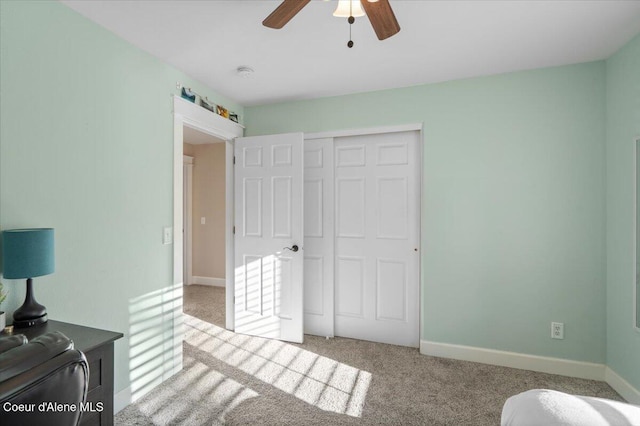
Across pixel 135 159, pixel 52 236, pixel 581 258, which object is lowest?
pixel 581 258

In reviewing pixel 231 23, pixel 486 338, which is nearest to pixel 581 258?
pixel 486 338

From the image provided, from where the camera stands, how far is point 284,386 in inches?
90.2

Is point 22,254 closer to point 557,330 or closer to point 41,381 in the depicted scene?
point 41,381

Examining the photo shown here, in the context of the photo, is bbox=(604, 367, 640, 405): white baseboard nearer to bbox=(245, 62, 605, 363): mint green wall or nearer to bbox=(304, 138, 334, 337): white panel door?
bbox=(245, 62, 605, 363): mint green wall

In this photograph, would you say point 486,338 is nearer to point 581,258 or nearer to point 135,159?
point 581,258

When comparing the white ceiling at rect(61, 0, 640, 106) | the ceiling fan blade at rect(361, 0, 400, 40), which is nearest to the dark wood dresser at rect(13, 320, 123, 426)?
the white ceiling at rect(61, 0, 640, 106)

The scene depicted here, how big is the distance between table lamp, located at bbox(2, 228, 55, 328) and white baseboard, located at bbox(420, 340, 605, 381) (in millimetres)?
2770

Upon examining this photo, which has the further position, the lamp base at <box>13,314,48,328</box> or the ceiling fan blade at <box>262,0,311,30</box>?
the lamp base at <box>13,314,48,328</box>

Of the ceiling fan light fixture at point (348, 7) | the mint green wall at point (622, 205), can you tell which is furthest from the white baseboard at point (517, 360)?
the ceiling fan light fixture at point (348, 7)

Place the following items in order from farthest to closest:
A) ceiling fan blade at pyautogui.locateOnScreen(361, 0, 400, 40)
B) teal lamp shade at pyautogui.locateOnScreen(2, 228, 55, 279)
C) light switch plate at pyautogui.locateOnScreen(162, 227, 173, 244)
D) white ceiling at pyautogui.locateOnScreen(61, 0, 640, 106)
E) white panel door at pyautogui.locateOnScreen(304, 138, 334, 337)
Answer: white panel door at pyautogui.locateOnScreen(304, 138, 334, 337), light switch plate at pyautogui.locateOnScreen(162, 227, 173, 244), white ceiling at pyautogui.locateOnScreen(61, 0, 640, 106), teal lamp shade at pyautogui.locateOnScreen(2, 228, 55, 279), ceiling fan blade at pyautogui.locateOnScreen(361, 0, 400, 40)

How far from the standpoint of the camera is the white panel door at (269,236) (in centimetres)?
308

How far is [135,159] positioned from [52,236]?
829mm

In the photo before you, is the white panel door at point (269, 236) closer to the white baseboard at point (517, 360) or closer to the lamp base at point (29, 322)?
the white baseboard at point (517, 360)

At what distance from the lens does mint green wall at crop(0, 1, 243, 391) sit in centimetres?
154
